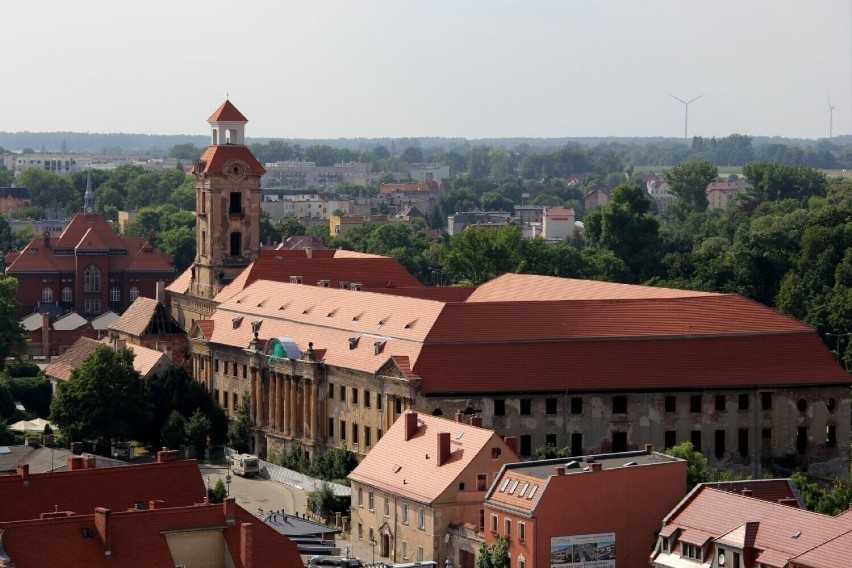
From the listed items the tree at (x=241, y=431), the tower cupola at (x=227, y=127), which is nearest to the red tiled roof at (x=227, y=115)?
the tower cupola at (x=227, y=127)

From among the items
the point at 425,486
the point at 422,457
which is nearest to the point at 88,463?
the point at 425,486

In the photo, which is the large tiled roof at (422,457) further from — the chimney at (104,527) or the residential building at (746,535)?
the chimney at (104,527)

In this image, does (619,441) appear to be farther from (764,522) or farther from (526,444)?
(764,522)

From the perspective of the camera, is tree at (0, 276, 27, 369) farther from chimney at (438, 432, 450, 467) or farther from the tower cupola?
chimney at (438, 432, 450, 467)

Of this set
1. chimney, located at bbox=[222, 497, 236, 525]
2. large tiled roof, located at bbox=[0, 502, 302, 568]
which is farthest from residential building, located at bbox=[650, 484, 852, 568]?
chimney, located at bbox=[222, 497, 236, 525]

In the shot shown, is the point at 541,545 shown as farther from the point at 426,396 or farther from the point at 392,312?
the point at 392,312
